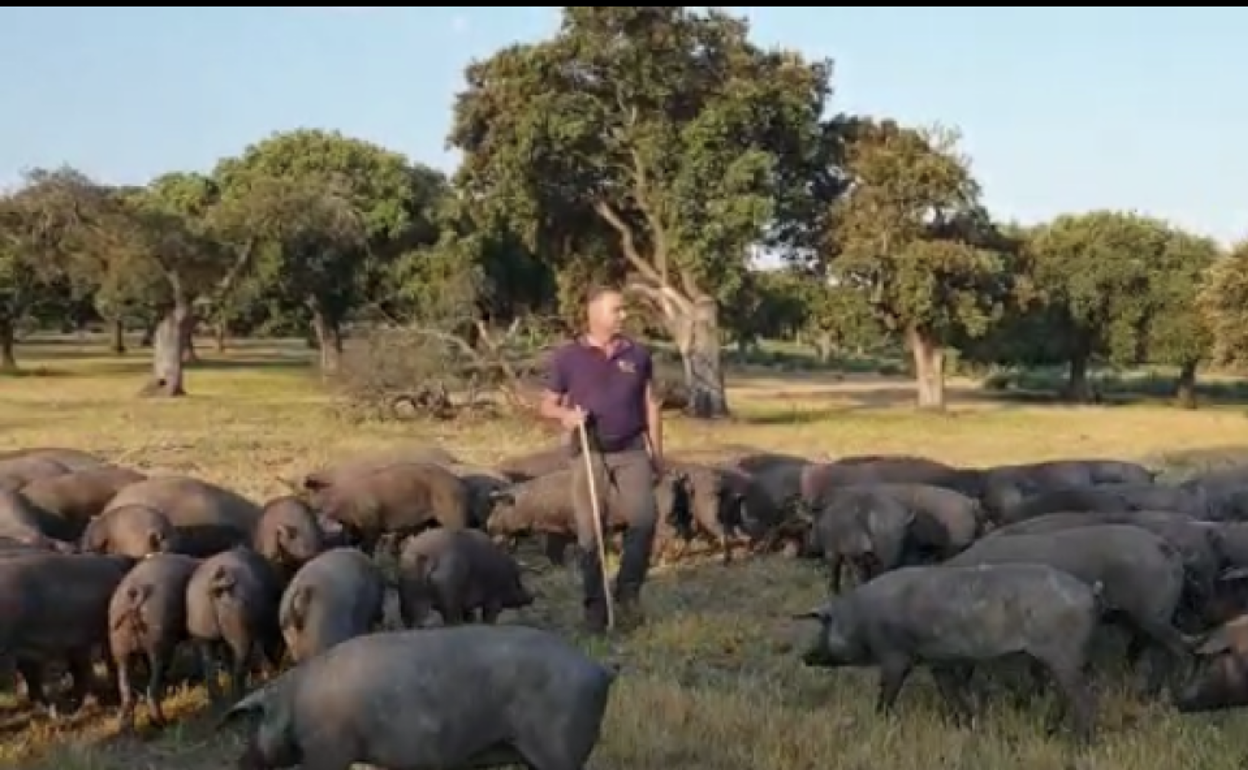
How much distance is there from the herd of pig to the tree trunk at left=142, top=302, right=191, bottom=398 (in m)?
27.1

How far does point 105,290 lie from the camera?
40.7 meters

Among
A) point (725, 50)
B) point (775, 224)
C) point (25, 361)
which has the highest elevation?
point (725, 50)

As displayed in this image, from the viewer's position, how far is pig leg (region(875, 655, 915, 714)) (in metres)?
8.16

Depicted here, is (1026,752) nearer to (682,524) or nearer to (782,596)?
(782,596)

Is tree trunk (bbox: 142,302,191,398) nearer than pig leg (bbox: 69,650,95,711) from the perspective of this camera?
No

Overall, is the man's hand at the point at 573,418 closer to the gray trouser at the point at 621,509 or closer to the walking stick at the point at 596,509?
the walking stick at the point at 596,509

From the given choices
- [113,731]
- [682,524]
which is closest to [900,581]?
[113,731]

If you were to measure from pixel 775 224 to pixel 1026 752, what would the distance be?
3084cm

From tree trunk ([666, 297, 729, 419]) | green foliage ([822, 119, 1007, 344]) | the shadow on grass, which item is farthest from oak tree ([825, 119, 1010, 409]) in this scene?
the shadow on grass

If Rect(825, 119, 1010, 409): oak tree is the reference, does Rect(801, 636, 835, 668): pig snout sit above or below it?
below

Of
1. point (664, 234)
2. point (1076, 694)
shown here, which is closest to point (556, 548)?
point (1076, 694)

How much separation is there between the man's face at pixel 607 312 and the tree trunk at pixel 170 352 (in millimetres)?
32427

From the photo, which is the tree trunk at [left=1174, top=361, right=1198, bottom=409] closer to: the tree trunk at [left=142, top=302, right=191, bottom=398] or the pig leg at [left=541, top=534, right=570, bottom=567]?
the tree trunk at [left=142, top=302, right=191, bottom=398]

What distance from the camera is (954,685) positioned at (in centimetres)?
849
